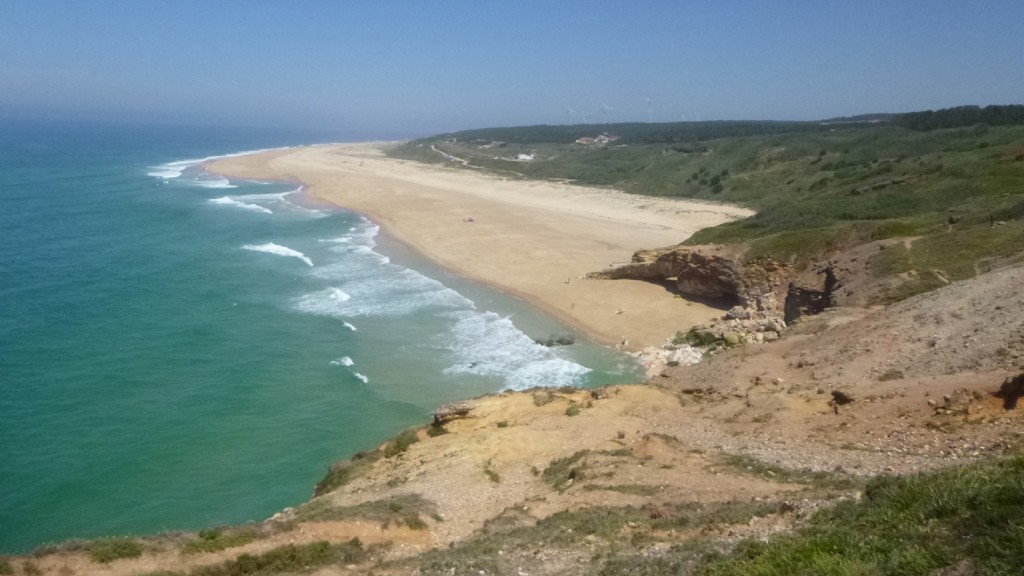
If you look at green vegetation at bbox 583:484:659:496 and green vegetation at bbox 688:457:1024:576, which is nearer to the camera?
green vegetation at bbox 688:457:1024:576

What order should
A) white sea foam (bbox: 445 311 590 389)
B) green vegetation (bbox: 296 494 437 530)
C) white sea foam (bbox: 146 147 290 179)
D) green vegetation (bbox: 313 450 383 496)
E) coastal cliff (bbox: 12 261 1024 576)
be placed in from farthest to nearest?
white sea foam (bbox: 146 147 290 179)
white sea foam (bbox: 445 311 590 389)
green vegetation (bbox: 313 450 383 496)
green vegetation (bbox: 296 494 437 530)
coastal cliff (bbox: 12 261 1024 576)

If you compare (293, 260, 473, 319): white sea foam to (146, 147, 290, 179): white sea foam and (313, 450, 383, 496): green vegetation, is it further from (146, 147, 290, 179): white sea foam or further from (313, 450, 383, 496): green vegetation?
(146, 147, 290, 179): white sea foam

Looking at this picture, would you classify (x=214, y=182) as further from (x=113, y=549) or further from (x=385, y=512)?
(x=113, y=549)

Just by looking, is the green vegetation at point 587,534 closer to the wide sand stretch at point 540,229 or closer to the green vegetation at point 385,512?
the green vegetation at point 385,512

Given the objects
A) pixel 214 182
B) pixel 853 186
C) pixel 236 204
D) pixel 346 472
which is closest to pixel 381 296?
pixel 346 472

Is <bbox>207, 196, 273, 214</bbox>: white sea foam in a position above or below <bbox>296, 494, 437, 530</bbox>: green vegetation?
above

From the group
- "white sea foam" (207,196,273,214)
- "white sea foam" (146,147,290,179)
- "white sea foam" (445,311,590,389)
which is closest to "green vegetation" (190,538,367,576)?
"white sea foam" (445,311,590,389)

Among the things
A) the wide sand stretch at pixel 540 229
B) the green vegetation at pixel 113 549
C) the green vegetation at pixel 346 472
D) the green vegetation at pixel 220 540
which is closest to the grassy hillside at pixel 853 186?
the wide sand stretch at pixel 540 229

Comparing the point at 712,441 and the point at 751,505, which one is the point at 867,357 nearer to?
the point at 712,441
